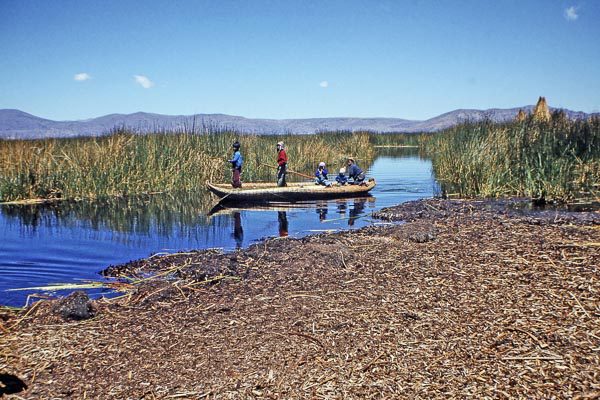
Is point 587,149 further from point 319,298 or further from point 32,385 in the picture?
point 32,385

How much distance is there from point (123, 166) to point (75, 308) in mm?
16848

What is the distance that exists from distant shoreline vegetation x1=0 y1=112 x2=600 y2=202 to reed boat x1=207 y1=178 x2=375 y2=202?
13.4ft

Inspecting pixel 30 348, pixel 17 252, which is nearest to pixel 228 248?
pixel 17 252

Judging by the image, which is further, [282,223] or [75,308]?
[282,223]

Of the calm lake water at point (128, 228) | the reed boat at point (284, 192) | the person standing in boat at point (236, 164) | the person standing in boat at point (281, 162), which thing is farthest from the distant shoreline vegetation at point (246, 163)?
the person standing in boat at point (281, 162)

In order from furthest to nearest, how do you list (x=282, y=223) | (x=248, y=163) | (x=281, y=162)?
(x=248, y=163), (x=281, y=162), (x=282, y=223)

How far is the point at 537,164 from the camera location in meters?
15.5

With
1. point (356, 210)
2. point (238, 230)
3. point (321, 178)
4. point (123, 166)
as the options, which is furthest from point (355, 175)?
point (123, 166)

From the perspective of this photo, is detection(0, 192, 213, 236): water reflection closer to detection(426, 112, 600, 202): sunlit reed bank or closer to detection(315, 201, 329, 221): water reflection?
detection(315, 201, 329, 221): water reflection

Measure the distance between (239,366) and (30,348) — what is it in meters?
2.31

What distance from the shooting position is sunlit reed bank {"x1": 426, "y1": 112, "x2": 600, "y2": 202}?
1509 centimetres

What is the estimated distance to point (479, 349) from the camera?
4.45 meters

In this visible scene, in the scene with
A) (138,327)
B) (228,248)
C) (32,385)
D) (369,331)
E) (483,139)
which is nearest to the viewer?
(32,385)

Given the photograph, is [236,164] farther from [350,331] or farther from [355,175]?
[350,331]
